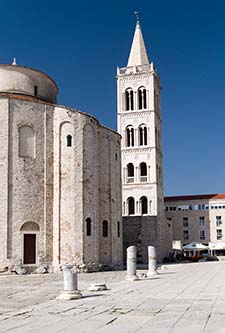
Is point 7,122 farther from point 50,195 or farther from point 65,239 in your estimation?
point 65,239

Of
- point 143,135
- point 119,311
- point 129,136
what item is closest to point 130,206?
point 129,136

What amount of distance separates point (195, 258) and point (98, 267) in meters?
24.1

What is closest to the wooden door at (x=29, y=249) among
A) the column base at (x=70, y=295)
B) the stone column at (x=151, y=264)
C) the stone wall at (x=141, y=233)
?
the stone column at (x=151, y=264)

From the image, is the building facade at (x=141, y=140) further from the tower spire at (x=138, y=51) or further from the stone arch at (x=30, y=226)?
the stone arch at (x=30, y=226)

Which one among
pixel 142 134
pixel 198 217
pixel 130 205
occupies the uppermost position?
pixel 142 134

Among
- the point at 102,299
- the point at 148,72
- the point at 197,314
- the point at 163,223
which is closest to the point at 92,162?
the point at 102,299

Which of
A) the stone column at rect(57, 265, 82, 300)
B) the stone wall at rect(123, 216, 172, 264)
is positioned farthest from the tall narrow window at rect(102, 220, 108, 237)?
the stone column at rect(57, 265, 82, 300)

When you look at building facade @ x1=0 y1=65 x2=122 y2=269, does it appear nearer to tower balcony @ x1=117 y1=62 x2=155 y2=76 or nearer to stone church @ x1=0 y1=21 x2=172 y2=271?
stone church @ x1=0 y1=21 x2=172 y2=271

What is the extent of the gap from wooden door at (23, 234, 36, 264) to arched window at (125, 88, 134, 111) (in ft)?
105

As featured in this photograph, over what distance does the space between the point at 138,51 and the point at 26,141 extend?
34.0m

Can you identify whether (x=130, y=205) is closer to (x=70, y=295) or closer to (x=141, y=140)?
(x=141, y=140)

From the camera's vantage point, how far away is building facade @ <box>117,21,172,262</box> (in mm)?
54469

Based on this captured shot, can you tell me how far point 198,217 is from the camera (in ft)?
243

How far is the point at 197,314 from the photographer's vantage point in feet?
36.7
